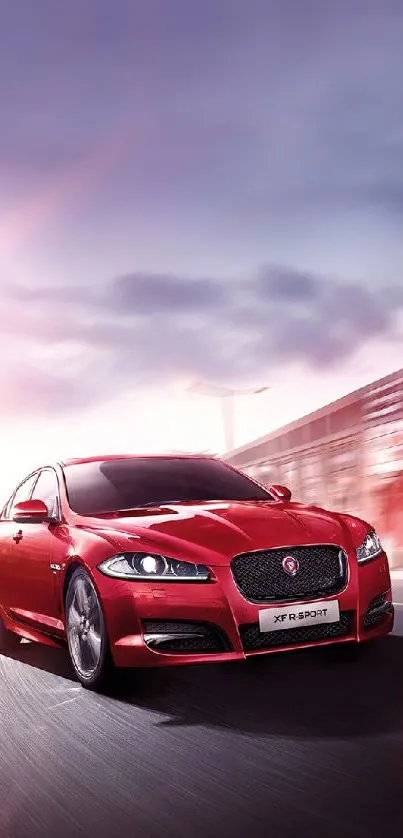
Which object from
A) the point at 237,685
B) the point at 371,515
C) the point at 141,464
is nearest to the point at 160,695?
the point at 237,685

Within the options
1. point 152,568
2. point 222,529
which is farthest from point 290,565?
point 152,568

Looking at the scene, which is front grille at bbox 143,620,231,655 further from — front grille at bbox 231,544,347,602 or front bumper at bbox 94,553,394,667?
front grille at bbox 231,544,347,602

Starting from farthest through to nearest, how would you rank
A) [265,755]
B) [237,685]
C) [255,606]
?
[237,685], [255,606], [265,755]

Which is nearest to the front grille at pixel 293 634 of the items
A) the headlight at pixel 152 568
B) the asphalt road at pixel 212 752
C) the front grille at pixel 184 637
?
the front grille at pixel 184 637

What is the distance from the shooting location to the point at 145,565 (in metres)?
6.18

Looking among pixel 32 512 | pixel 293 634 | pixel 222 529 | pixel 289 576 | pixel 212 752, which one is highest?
pixel 32 512

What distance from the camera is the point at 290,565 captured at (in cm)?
619

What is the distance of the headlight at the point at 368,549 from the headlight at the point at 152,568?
1009 millimetres

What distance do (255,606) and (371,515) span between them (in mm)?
11872

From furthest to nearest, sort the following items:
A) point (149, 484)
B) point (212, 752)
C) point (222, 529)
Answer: point (149, 484) → point (222, 529) → point (212, 752)

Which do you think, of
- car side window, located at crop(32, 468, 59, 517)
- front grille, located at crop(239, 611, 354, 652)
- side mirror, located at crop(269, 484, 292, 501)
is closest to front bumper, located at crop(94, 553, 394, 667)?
front grille, located at crop(239, 611, 354, 652)

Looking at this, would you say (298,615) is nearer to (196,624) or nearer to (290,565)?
(290,565)

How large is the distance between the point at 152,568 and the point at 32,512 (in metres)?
1.67

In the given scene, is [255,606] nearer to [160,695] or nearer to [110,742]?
[160,695]
